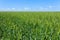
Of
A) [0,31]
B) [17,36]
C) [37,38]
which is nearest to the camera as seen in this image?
[37,38]

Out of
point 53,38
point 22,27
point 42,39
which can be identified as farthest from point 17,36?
point 53,38

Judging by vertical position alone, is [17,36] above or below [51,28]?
below

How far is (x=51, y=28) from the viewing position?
7.04 m

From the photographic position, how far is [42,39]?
7301 millimetres

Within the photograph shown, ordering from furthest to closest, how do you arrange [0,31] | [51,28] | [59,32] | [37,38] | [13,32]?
[0,31]
[13,32]
[37,38]
[51,28]
[59,32]

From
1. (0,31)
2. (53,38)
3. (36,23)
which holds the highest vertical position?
(36,23)

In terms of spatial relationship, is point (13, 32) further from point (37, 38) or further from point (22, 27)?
point (37, 38)

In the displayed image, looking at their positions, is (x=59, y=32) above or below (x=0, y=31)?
above

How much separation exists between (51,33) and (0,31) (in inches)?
278

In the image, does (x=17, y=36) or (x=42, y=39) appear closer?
(x=42, y=39)

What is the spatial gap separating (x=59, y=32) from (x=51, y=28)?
2.05 ft

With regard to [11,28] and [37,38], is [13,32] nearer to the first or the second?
[11,28]

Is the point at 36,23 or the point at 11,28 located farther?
the point at 11,28

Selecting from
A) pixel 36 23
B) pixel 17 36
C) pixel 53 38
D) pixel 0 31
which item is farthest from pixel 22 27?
pixel 0 31
